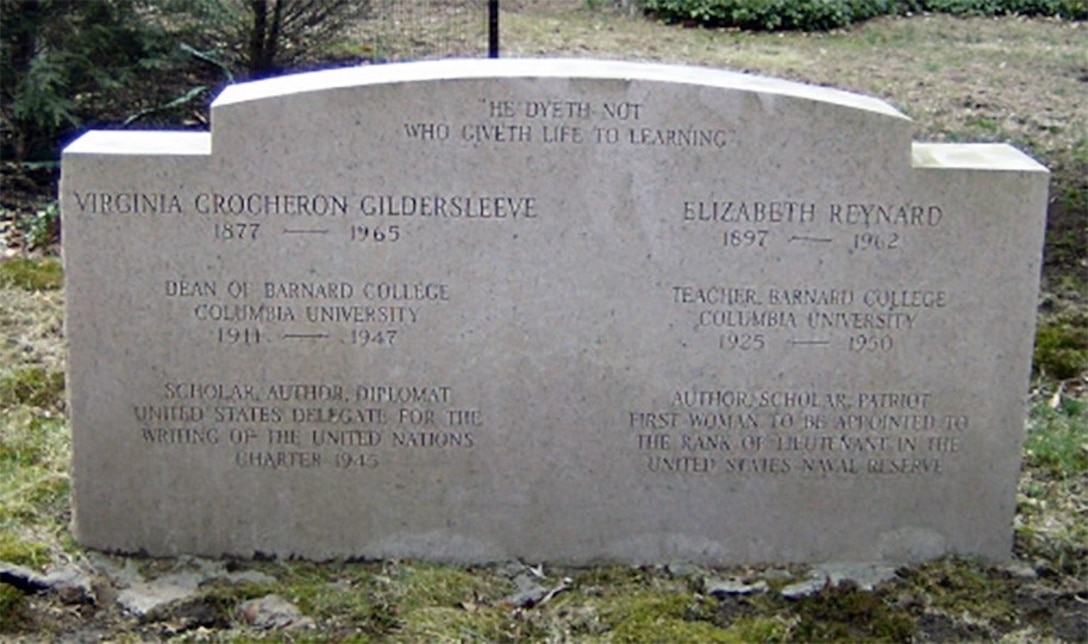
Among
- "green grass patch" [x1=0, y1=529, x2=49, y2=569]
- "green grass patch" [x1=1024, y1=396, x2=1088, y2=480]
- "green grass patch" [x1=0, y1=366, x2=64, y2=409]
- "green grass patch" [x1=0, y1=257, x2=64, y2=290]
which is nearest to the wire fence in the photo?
"green grass patch" [x1=0, y1=257, x2=64, y2=290]

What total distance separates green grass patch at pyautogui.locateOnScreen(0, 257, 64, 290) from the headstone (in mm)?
2992

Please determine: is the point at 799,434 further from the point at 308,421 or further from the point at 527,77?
the point at 308,421

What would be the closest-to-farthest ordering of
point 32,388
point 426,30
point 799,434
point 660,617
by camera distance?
point 660,617 → point 799,434 → point 32,388 → point 426,30

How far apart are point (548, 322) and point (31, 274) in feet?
12.9

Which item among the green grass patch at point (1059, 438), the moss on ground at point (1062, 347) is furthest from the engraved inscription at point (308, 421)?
the moss on ground at point (1062, 347)

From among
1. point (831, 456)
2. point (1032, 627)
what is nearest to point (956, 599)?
point (1032, 627)

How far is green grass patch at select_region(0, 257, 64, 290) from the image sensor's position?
7.71 metres

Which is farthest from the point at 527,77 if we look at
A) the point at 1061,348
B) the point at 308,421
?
the point at 1061,348

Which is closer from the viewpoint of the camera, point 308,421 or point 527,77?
point 527,77

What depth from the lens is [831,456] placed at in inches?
196

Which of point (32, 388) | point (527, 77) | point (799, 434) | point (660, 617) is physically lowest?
point (660, 617)

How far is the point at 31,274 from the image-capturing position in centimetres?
782

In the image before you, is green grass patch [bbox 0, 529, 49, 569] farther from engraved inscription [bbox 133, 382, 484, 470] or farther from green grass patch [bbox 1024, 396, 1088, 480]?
green grass patch [bbox 1024, 396, 1088, 480]

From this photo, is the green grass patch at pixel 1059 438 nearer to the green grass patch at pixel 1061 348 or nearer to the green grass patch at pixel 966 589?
the green grass patch at pixel 1061 348
